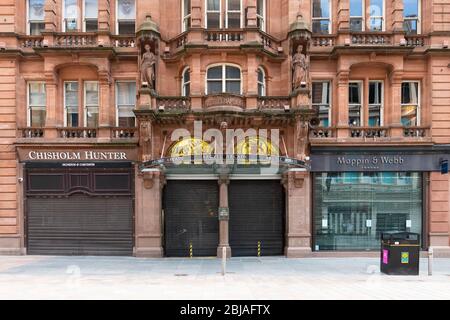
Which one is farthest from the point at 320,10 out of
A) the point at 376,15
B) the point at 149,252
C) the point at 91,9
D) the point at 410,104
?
the point at 149,252

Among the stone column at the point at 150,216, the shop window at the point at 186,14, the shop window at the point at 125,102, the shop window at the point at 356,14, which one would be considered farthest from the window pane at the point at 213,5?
the stone column at the point at 150,216

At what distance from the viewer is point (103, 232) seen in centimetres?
1586

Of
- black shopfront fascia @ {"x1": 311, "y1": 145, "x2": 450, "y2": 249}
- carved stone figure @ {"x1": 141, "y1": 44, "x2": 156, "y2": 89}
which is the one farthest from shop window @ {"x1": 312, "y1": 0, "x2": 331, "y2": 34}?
carved stone figure @ {"x1": 141, "y1": 44, "x2": 156, "y2": 89}

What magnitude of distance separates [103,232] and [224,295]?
8.89 metres

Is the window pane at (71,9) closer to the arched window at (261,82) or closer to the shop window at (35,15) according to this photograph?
the shop window at (35,15)

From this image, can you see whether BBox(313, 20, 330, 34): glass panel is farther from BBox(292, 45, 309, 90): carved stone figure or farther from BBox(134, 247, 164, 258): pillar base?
BBox(134, 247, 164, 258): pillar base

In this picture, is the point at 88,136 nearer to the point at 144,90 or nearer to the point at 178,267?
the point at 144,90

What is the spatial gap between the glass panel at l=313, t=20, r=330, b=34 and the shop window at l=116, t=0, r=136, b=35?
29.0 ft

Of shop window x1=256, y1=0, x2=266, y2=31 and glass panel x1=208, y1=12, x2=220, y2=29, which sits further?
shop window x1=256, y1=0, x2=266, y2=31

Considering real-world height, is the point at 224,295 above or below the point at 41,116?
below

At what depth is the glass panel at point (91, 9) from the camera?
1667cm

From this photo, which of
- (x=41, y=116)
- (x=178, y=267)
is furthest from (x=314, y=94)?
(x=41, y=116)

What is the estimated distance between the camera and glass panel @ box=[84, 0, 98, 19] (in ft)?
54.7

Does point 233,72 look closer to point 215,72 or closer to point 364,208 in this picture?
point 215,72
